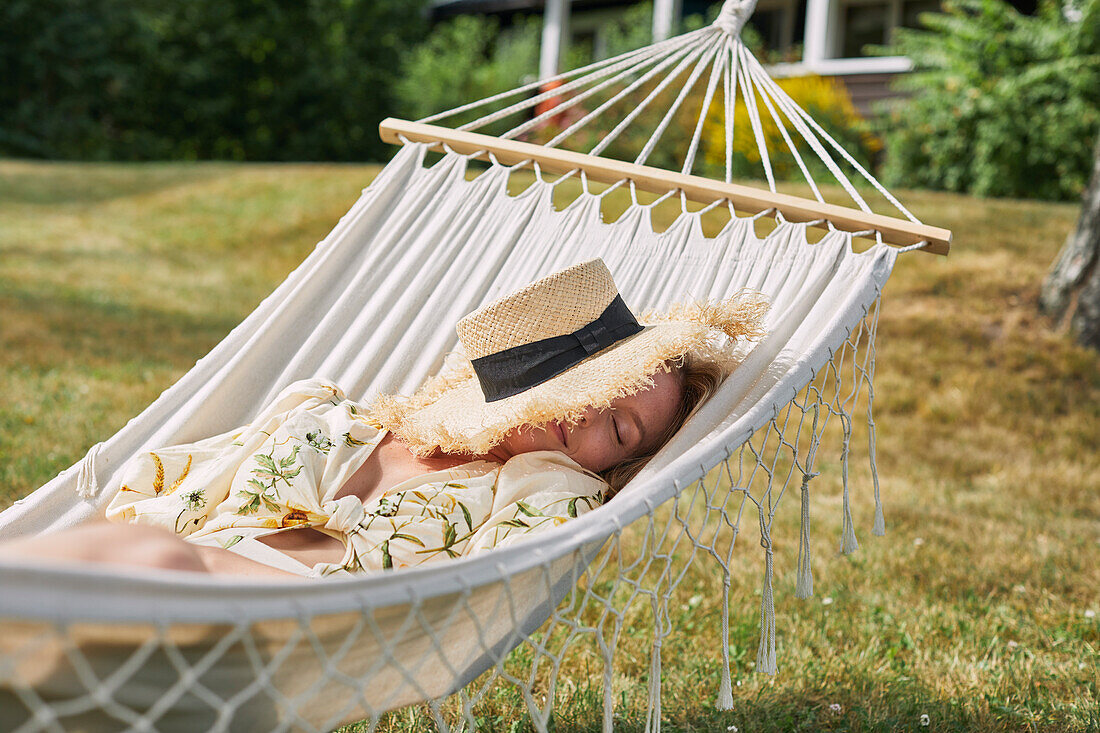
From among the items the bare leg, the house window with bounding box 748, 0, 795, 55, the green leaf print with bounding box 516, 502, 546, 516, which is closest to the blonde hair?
the green leaf print with bounding box 516, 502, 546, 516

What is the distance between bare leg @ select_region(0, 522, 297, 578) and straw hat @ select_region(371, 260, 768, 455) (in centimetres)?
63

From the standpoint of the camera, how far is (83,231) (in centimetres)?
696

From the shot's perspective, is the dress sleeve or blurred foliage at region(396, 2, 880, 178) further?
blurred foliage at region(396, 2, 880, 178)

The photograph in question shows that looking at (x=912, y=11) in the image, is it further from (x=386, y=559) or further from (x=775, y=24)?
(x=386, y=559)

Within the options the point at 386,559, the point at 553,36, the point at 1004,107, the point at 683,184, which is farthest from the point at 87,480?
the point at 553,36

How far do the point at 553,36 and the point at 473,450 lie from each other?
1031cm

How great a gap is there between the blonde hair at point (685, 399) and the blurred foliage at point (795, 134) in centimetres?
551

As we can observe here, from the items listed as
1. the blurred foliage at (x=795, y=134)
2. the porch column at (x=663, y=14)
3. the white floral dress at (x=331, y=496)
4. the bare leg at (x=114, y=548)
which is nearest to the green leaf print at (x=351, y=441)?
the white floral dress at (x=331, y=496)

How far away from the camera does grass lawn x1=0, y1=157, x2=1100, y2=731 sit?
73.7 inches

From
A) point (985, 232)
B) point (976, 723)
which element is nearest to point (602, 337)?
point (976, 723)

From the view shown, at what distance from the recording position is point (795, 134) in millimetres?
7539

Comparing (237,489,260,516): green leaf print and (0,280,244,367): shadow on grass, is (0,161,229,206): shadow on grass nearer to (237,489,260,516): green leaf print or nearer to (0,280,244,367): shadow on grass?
(0,280,244,367): shadow on grass

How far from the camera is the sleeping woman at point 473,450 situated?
4.81ft

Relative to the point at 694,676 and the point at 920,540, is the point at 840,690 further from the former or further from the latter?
the point at 920,540
